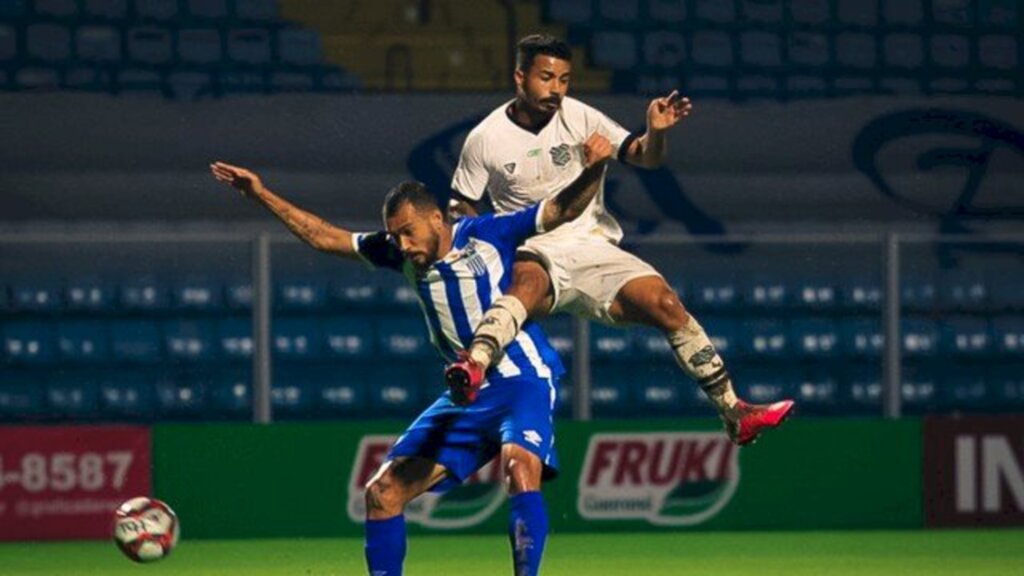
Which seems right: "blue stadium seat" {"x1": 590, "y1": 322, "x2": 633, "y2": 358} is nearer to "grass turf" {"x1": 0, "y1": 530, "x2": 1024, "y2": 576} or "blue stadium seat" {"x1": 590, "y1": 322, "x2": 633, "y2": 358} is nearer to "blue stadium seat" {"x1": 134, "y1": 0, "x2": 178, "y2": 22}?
"grass turf" {"x1": 0, "y1": 530, "x2": 1024, "y2": 576}

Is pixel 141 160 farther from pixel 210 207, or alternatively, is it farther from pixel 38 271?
pixel 38 271

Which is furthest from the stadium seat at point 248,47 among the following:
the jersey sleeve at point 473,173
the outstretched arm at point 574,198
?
the outstretched arm at point 574,198

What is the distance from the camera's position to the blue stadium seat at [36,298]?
13711 millimetres

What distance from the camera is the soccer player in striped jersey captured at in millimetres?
8016

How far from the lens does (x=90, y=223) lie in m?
16.6

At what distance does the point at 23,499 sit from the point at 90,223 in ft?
13.8

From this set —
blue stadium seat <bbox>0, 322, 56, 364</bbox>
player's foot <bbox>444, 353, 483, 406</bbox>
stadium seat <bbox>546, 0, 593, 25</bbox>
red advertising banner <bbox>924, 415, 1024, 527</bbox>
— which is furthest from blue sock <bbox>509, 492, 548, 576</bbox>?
stadium seat <bbox>546, 0, 593, 25</bbox>

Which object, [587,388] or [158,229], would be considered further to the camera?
[158,229]

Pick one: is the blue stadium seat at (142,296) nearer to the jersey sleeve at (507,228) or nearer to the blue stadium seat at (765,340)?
the blue stadium seat at (765,340)

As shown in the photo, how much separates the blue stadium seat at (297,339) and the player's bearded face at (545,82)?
14.3 ft

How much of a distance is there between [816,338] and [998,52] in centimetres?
538

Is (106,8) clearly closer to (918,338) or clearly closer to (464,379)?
(918,338)

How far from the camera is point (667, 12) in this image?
18.2 meters

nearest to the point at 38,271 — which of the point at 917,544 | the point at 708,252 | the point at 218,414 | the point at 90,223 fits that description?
the point at 218,414
